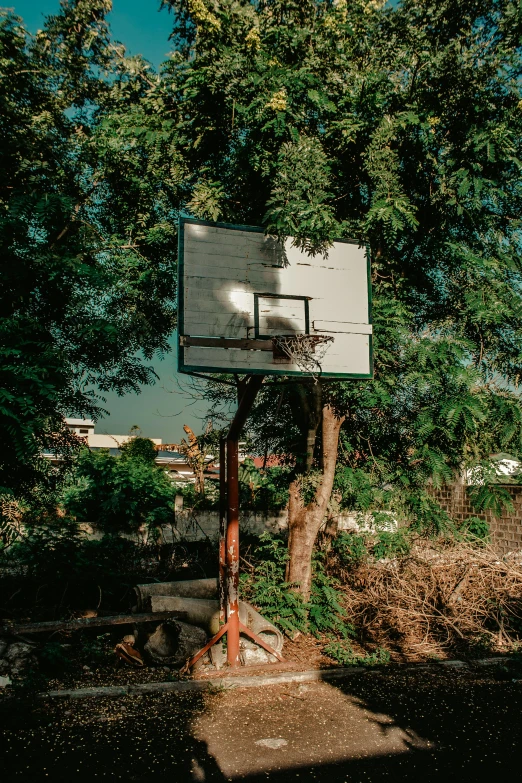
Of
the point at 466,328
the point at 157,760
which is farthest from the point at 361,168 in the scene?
the point at 157,760

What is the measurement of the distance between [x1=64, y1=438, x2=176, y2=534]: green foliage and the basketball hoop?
5.62m

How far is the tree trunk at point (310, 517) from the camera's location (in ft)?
26.5

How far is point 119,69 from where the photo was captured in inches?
346

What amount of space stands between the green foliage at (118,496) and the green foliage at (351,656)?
4.74 metres

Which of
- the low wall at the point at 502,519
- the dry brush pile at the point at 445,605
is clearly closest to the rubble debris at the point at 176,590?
the dry brush pile at the point at 445,605

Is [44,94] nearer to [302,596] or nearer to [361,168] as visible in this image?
[361,168]

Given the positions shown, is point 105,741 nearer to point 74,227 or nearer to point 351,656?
point 351,656

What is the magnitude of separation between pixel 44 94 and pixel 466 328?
6.78 metres

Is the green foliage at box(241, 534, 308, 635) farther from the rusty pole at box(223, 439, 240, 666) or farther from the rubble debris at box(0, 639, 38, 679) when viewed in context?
the rubble debris at box(0, 639, 38, 679)

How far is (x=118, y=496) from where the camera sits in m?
11.0

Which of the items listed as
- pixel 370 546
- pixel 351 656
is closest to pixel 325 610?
pixel 351 656

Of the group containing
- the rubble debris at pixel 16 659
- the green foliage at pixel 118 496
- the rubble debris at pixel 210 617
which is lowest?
the rubble debris at pixel 16 659

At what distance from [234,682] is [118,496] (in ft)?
18.6

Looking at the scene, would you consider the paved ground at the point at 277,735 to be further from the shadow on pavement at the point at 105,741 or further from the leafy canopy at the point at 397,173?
the leafy canopy at the point at 397,173
